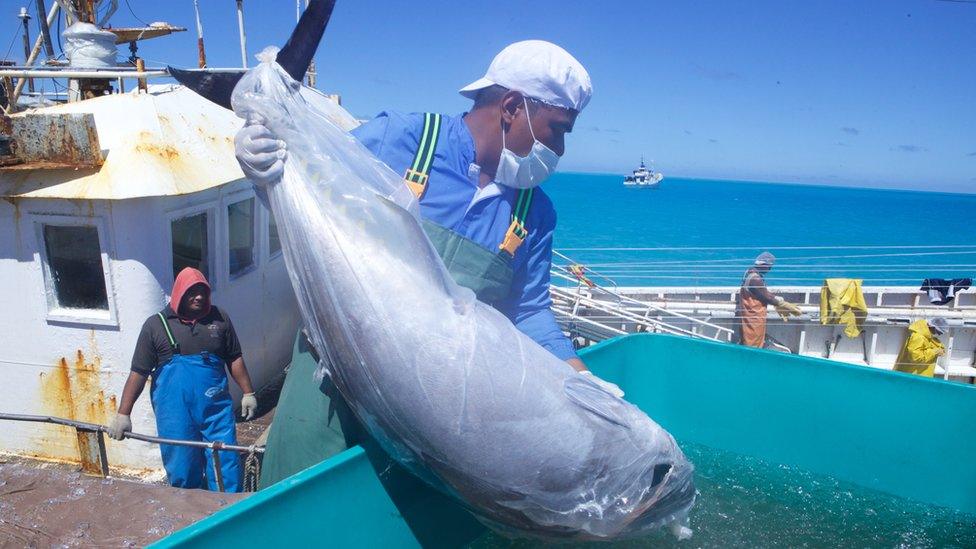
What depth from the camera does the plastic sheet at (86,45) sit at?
5.87 metres

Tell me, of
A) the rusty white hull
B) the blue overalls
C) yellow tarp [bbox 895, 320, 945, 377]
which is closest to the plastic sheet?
the rusty white hull

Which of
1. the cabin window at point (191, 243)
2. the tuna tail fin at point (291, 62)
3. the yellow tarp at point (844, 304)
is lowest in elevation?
the yellow tarp at point (844, 304)

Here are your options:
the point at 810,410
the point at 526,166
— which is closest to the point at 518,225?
the point at 526,166

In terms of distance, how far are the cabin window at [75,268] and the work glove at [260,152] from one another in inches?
157

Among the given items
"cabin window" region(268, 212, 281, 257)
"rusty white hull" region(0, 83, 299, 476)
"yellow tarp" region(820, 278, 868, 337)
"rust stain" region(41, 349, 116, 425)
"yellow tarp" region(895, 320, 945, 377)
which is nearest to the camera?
"rusty white hull" region(0, 83, 299, 476)

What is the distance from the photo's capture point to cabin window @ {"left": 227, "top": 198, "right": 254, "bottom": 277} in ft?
18.7

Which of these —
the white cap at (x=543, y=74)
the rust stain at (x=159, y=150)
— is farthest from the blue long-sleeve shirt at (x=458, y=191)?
the rust stain at (x=159, y=150)

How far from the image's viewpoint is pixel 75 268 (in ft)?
15.4

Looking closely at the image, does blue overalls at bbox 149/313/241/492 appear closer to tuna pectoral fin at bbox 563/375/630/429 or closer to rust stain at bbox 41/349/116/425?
rust stain at bbox 41/349/116/425

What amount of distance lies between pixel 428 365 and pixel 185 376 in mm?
3188

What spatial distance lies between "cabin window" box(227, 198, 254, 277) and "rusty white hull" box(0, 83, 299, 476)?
0.26 meters

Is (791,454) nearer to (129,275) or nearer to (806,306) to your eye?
(129,275)

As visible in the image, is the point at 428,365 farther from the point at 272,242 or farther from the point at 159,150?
the point at 272,242

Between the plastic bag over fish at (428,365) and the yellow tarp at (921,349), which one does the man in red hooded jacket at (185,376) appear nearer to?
the plastic bag over fish at (428,365)
